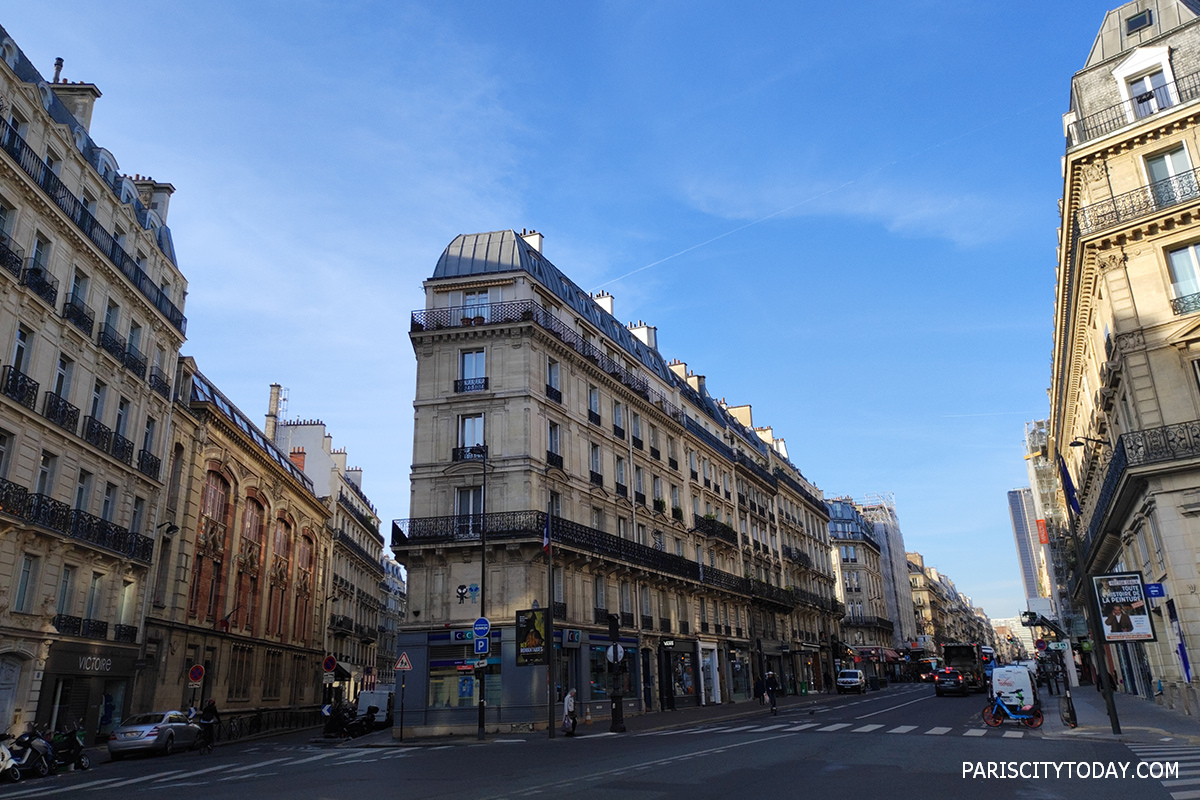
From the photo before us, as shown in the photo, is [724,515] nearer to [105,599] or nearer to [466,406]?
[466,406]

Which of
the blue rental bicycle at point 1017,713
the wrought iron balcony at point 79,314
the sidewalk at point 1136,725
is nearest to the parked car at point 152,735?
the wrought iron balcony at point 79,314

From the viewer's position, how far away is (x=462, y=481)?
32531mm

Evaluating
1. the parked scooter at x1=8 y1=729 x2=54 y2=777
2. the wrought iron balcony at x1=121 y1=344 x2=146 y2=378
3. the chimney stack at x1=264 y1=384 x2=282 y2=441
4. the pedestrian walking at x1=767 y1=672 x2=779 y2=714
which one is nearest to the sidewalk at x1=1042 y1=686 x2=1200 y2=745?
the pedestrian walking at x1=767 y1=672 x2=779 y2=714

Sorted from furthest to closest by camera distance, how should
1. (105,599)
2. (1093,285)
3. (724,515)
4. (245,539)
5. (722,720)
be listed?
1. (724,515)
2. (245,539)
3. (722,720)
4. (105,599)
5. (1093,285)

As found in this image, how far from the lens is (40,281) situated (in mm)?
24922

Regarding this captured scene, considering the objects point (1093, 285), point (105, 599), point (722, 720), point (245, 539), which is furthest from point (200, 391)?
point (1093, 285)

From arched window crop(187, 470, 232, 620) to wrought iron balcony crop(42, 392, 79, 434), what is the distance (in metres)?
10.9

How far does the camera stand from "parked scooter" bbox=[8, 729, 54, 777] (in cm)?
1666

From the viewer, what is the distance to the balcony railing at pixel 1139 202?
22.3 m

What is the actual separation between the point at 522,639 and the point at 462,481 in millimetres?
8326

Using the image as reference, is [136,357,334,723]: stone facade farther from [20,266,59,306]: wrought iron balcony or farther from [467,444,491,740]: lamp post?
[467,444,491,740]: lamp post

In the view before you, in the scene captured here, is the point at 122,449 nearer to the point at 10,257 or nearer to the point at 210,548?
the point at 10,257

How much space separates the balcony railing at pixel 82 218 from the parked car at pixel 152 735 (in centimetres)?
1548

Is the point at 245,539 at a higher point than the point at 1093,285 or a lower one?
lower
